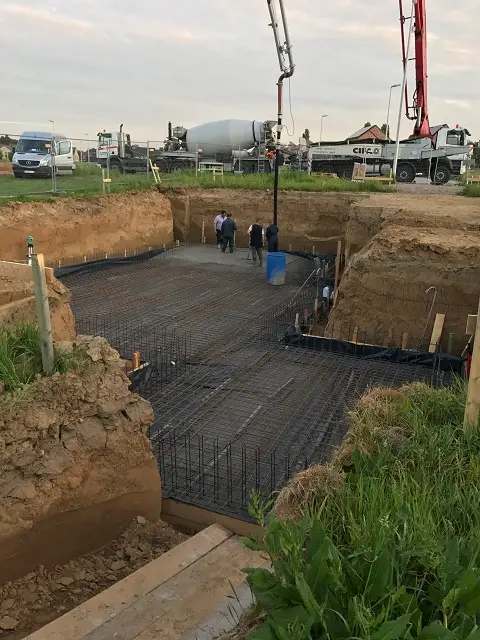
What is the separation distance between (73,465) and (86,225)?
13.2 meters

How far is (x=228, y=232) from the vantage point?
59.9ft

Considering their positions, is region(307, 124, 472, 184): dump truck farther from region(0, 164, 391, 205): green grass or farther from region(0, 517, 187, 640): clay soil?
region(0, 517, 187, 640): clay soil

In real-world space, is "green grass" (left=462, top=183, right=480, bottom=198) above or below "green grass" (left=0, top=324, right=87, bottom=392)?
above

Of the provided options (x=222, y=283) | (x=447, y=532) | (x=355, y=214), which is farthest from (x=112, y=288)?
(x=447, y=532)

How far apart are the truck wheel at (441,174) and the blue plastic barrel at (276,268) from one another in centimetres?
1607

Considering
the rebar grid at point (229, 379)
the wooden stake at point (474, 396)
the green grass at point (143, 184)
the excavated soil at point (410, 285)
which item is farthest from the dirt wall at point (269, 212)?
the wooden stake at point (474, 396)

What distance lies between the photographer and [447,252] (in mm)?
9906

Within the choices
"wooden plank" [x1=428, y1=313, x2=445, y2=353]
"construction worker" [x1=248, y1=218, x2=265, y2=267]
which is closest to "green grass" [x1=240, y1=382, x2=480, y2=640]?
"wooden plank" [x1=428, y1=313, x2=445, y2=353]

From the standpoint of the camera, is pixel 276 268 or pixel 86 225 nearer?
pixel 276 268

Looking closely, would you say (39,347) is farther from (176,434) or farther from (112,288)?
(112,288)

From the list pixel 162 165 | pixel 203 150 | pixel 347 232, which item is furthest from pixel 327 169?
pixel 347 232

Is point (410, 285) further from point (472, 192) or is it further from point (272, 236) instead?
point (472, 192)

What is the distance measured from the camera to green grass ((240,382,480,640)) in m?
2.11

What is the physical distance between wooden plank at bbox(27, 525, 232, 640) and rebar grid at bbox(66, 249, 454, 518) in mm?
694
